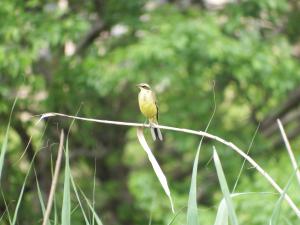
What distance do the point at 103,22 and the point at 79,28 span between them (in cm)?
101

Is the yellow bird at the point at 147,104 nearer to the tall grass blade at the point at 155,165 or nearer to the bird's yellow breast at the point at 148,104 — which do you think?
the bird's yellow breast at the point at 148,104

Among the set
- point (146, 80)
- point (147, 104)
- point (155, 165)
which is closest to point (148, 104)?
point (147, 104)

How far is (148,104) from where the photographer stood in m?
4.36

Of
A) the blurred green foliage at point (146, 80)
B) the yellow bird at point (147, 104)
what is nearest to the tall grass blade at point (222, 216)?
the yellow bird at point (147, 104)

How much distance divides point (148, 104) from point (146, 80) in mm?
2734

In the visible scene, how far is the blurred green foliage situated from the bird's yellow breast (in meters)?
1.76

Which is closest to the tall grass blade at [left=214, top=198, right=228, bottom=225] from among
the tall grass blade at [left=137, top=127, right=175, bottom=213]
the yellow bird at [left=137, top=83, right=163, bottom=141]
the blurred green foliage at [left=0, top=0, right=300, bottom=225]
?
the tall grass blade at [left=137, top=127, right=175, bottom=213]

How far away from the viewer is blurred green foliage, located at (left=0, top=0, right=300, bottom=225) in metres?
7.01

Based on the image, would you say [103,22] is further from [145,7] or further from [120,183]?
[120,183]

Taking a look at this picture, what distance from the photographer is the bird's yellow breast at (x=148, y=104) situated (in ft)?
14.3

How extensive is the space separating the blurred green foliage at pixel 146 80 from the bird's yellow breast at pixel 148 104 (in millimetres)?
1764

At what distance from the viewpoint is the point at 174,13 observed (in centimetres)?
766

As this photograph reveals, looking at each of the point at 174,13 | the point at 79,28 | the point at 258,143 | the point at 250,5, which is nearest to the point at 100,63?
the point at 79,28

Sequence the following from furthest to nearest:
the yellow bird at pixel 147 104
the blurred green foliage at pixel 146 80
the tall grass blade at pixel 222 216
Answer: the blurred green foliage at pixel 146 80, the yellow bird at pixel 147 104, the tall grass blade at pixel 222 216
